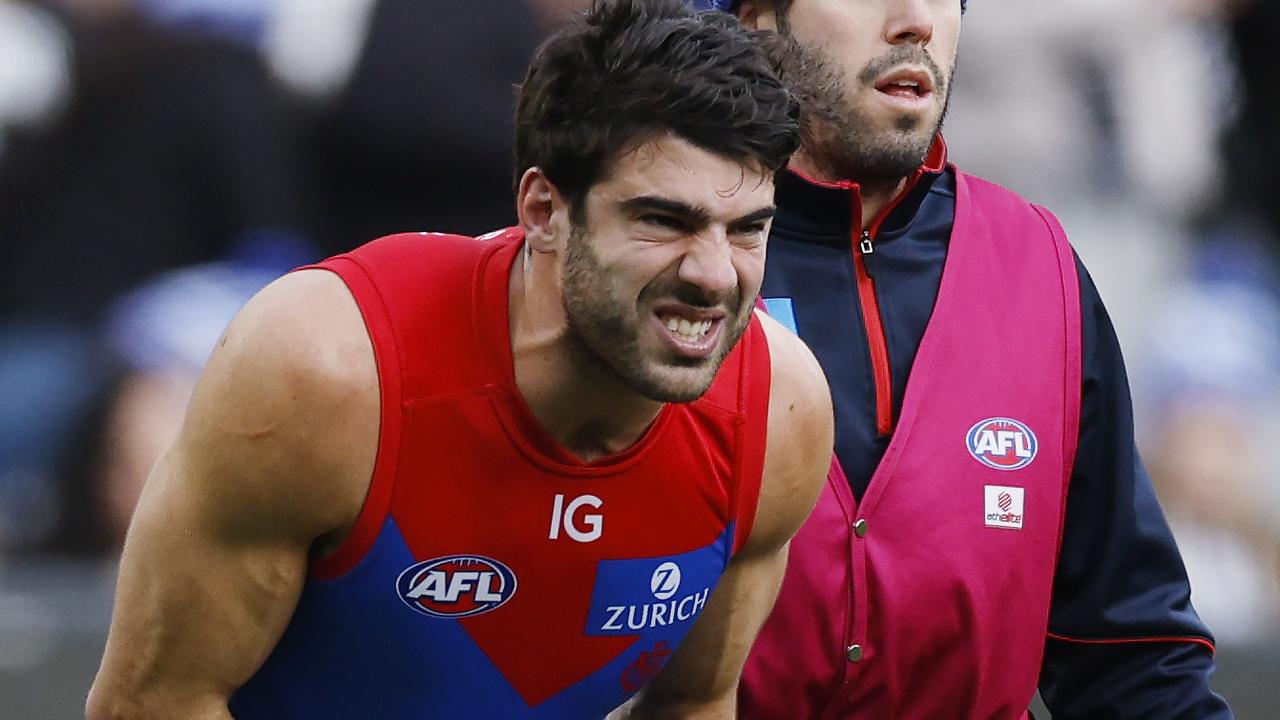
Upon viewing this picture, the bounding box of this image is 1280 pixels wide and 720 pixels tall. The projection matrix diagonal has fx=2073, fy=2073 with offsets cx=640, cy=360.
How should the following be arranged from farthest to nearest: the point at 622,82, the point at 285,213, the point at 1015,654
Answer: the point at 285,213
the point at 1015,654
the point at 622,82

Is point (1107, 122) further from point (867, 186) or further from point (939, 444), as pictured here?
point (939, 444)

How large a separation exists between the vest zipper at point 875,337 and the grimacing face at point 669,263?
52 cm

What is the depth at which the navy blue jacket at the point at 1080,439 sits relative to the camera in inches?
140

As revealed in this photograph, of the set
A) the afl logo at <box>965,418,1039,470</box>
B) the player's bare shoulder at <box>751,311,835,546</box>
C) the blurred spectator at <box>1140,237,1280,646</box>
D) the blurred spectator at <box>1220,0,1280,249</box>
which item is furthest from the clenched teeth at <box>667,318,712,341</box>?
the blurred spectator at <box>1220,0,1280,249</box>

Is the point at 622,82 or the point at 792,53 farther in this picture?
the point at 792,53

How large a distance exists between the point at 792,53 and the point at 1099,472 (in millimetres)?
911

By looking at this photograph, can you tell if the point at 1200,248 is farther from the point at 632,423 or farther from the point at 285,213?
the point at 632,423

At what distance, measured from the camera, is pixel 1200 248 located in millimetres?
7277

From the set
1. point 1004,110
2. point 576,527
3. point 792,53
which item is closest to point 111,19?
point 1004,110

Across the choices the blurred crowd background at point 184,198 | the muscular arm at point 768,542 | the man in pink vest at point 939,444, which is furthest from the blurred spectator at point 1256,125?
the muscular arm at point 768,542

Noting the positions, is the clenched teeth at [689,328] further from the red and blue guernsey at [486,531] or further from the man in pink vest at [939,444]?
the man in pink vest at [939,444]

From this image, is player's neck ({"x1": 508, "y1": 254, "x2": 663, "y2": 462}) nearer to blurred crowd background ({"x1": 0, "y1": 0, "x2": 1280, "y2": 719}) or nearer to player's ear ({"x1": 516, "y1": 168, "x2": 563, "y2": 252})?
player's ear ({"x1": 516, "y1": 168, "x2": 563, "y2": 252})

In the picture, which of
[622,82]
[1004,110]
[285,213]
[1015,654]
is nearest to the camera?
[622,82]

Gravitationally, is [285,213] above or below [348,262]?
below
